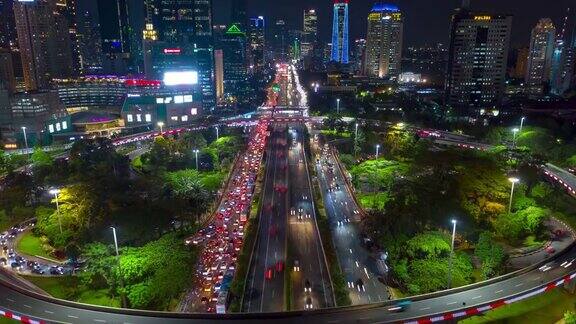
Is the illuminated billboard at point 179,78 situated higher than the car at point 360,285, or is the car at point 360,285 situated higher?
the illuminated billboard at point 179,78

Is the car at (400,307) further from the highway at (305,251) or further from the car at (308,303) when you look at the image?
the car at (308,303)

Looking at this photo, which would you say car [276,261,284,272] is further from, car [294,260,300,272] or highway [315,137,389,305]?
highway [315,137,389,305]

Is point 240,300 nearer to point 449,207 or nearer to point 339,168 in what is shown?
point 449,207

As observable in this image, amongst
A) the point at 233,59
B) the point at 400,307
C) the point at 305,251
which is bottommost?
the point at 305,251

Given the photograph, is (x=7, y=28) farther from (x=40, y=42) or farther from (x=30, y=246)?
(x=30, y=246)

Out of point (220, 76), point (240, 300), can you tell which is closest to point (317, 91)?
point (220, 76)

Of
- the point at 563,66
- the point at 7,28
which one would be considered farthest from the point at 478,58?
the point at 7,28

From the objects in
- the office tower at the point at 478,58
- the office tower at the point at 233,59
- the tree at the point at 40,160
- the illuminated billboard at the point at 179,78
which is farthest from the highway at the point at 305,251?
the office tower at the point at 233,59
